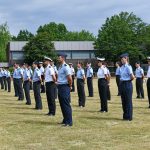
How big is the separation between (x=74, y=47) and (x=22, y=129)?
83.4 metres

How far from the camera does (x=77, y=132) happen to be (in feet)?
39.2

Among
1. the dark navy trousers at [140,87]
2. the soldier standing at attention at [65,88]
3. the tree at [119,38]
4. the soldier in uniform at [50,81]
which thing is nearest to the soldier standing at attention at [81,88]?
the soldier in uniform at [50,81]

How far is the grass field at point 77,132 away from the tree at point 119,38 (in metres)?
72.3

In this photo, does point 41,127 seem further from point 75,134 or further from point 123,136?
point 123,136

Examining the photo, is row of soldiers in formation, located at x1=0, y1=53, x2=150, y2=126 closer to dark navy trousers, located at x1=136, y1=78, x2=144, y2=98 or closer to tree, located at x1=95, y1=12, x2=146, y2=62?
dark navy trousers, located at x1=136, y1=78, x2=144, y2=98

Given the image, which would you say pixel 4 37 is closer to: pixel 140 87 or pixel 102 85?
pixel 140 87

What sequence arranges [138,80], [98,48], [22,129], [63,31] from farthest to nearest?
1. [63,31]
2. [98,48]
3. [138,80]
4. [22,129]

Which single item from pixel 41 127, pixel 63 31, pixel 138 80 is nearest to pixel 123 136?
pixel 41 127

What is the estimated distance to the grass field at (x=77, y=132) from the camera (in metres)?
10.2

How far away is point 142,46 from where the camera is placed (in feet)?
307

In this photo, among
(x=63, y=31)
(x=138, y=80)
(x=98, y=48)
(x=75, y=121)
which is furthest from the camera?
(x=63, y=31)

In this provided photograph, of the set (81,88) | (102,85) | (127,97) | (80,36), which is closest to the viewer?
(127,97)

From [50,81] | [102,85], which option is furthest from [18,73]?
[50,81]

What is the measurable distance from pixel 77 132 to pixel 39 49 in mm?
77886
